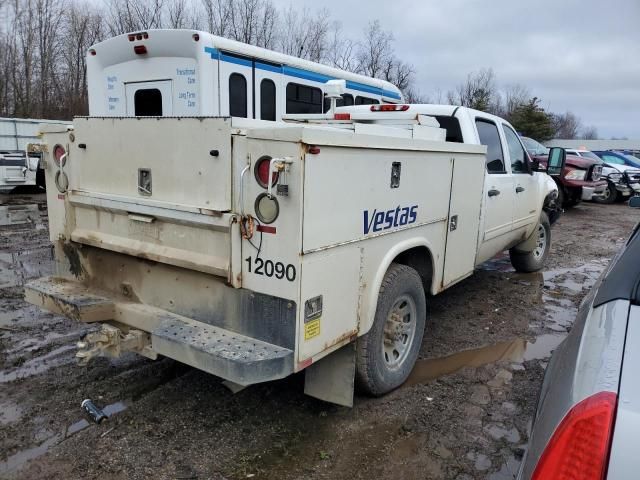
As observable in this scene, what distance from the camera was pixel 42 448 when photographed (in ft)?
9.96

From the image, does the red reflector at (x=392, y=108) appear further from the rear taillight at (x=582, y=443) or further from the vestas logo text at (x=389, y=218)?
the rear taillight at (x=582, y=443)

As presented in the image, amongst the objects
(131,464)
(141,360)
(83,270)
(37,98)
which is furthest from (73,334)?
(37,98)

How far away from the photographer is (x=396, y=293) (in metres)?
3.57

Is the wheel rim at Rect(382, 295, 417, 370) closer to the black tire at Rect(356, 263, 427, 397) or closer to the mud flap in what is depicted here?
the black tire at Rect(356, 263, 427, 397)

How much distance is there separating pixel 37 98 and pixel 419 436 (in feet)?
116

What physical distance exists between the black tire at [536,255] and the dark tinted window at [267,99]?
13.9 ft

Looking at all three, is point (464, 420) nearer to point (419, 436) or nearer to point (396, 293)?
point (419, 436)

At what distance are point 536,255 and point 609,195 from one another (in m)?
12.8

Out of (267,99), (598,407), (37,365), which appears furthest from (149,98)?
(598,407)

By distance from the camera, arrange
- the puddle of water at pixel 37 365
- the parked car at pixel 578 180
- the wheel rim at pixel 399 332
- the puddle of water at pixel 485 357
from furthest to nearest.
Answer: the parked car at pixel 578 180 < the puddle of water at pixel 485 357 < the puddle of water at pixel 37 365 < the wheel rim at pixel 399 332

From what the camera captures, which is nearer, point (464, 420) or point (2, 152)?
point (464, 420)

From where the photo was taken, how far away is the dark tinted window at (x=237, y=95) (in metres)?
7.41

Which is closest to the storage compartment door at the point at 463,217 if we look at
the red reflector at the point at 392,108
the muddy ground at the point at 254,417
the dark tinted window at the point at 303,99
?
the muddy ground at the point at 254,417

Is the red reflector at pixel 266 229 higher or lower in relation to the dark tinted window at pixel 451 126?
lower
